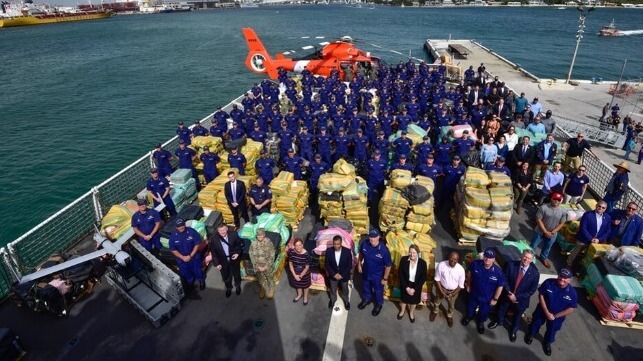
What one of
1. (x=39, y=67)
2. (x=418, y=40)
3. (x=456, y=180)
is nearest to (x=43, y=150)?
(x=456, y=180)

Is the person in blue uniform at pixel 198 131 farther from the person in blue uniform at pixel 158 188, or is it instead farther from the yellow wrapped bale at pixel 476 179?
the yellow wrapped bale at pixel 476 179

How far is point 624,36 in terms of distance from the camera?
241 feet

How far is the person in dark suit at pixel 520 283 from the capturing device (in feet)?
18.7

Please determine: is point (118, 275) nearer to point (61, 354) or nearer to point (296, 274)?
point (61, 354)

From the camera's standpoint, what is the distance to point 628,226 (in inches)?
283

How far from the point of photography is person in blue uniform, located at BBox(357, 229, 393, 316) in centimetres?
612

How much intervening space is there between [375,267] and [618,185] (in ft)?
23.7

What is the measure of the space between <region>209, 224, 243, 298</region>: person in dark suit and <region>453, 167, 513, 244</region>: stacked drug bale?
5.32 metres

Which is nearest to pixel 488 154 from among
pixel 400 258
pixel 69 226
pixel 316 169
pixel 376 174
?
pixel 376 174

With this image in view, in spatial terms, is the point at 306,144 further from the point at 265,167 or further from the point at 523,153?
the point at 523,153

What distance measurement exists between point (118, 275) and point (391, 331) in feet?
18.3

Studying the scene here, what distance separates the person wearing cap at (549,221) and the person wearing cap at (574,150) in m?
4.32

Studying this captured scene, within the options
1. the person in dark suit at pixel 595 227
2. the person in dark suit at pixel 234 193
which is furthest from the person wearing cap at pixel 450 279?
the person in dark suit at pixel 234 193

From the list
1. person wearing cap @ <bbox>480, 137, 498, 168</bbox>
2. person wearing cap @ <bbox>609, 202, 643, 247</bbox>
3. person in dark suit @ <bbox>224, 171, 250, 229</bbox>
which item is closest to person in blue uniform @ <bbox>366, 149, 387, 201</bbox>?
person wearing cap @ <bbox>480, 137, 498, 168</bbox>
